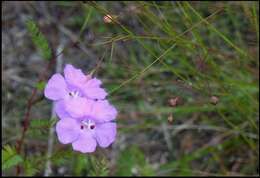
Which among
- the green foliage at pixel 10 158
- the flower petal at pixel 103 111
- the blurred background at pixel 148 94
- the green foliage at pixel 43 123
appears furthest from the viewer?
the blurred background at pixel 148 94

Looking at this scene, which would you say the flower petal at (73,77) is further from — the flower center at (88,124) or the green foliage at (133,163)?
the green foliage at (133,163)

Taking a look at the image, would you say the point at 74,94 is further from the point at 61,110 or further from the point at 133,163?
the point at 133,163

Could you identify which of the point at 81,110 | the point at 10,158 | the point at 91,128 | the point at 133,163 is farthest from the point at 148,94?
the point at 81,110

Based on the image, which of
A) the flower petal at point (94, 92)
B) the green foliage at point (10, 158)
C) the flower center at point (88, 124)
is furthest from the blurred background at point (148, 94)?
the flower petal at point (94, 92)

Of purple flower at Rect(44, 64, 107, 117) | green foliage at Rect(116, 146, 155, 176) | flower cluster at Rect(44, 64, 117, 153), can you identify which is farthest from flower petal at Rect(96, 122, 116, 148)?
green foliage at Rect(116, 146, 155, 176)

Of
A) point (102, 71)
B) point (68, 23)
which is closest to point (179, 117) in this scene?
point (102, 71)

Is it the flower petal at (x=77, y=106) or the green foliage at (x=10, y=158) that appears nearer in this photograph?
the flower petal at (x=77, y=106)

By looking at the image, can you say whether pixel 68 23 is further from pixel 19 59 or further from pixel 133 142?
pixel 133 142
